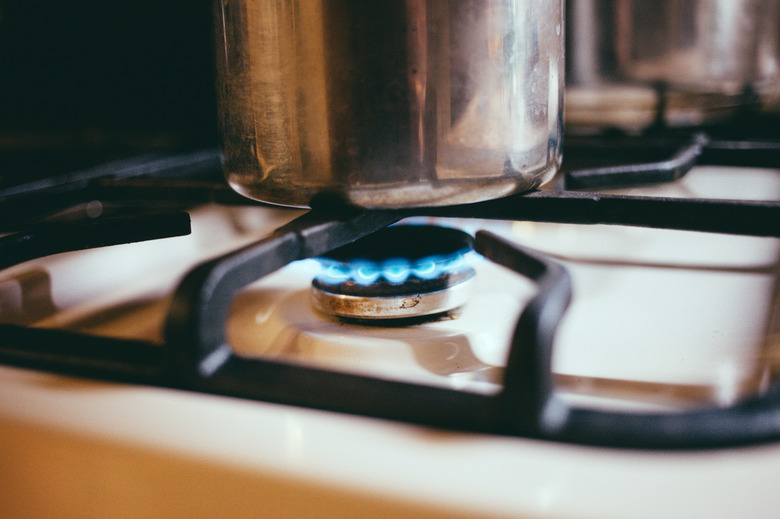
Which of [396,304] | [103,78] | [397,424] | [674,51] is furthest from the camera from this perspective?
[103,78]

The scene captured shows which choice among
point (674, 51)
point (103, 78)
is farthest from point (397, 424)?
point (103, 78)

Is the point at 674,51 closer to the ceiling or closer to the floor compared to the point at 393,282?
closer to the ceiling

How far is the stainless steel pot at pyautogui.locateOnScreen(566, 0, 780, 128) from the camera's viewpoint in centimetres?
63

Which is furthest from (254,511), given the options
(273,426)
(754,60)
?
(754,60)

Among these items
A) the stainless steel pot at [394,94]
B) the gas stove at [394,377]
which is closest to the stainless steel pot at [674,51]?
the gas stove at [394,377]

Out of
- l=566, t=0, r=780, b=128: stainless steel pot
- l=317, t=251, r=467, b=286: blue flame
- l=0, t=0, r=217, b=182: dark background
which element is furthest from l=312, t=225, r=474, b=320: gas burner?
l=0, t=0, r=217, b=182: dark background

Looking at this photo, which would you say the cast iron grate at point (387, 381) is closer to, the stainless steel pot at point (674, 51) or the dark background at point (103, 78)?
the stainless steel pot at point (674, 51)

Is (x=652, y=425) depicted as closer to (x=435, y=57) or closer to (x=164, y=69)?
(x=435, y=57)

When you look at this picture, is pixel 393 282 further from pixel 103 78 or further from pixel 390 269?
pixel 103 78

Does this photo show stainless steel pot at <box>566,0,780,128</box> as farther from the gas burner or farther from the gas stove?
the gas burner

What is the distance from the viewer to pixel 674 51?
2.07 feet

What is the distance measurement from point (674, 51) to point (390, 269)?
17.7 inches

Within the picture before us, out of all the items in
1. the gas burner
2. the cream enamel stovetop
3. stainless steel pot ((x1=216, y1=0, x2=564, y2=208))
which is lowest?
the cream enamel stovetop

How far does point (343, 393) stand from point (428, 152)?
5.1 inches
